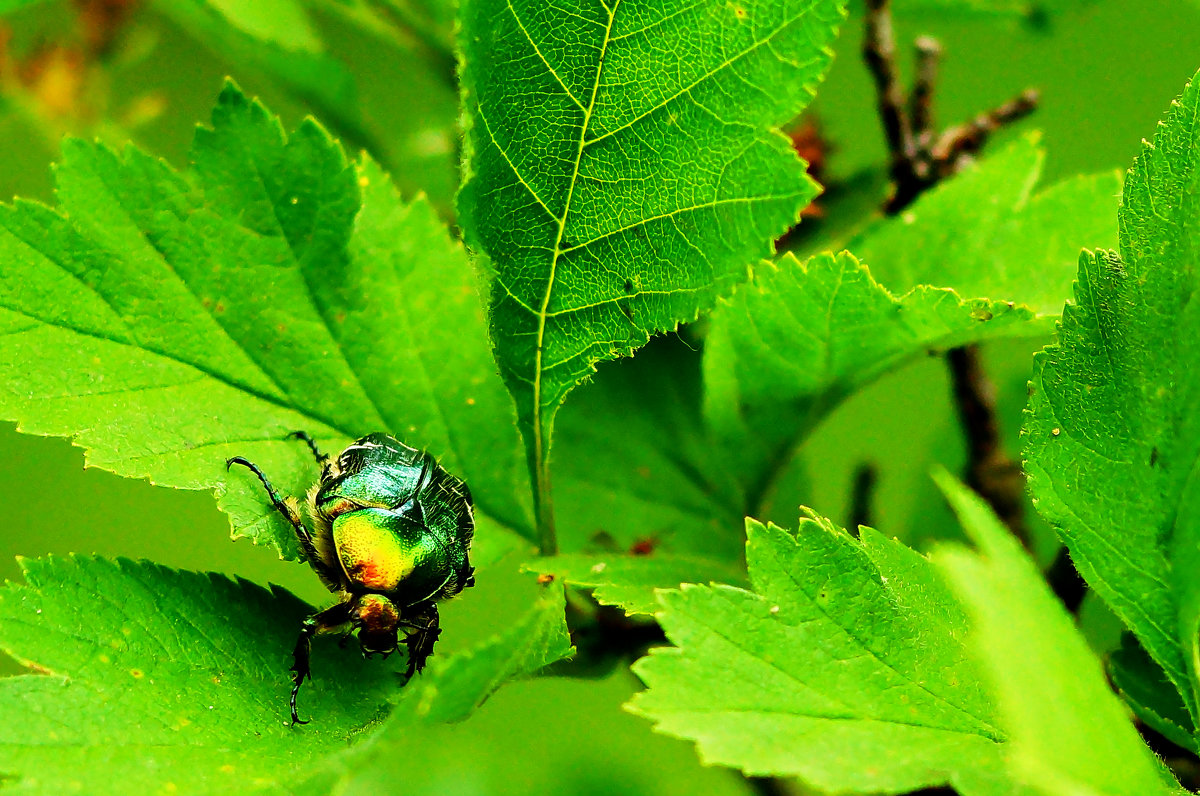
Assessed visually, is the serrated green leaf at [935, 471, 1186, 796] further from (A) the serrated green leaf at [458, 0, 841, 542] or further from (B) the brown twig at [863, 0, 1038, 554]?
(B) the brown twig at [863, 0, 1038, 554]

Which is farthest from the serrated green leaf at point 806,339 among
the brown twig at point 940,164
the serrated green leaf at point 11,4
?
the serrated green leaf at point 11,4

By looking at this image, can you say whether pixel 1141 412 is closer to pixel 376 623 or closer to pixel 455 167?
pixel 376 623

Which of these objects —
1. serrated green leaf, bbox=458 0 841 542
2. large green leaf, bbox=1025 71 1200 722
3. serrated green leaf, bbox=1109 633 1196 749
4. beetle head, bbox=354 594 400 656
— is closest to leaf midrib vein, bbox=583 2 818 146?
serrated green leaf, bbox=458 0 841 542

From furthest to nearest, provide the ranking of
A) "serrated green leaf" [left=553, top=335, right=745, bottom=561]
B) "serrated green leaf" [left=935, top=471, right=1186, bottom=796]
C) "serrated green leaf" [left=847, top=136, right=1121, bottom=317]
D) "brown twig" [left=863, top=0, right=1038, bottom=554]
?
"brown twig" [left=863, top=0, right=1038, bottom=554]
"serrated green leaf" [left=553, top=335, right=745, bottom=561]
"serrated green leaf" [left=847, top=136, right=1121, bottom=317]
"serrated green leaf" [left=935, top=471, right=1186, bottom=796]

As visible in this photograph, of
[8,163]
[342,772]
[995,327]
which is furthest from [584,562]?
[8,163]

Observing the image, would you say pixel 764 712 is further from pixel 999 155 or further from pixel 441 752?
pixel 441 752

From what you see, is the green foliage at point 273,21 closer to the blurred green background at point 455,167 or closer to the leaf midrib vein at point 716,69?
the blurred green background at point 455,167
